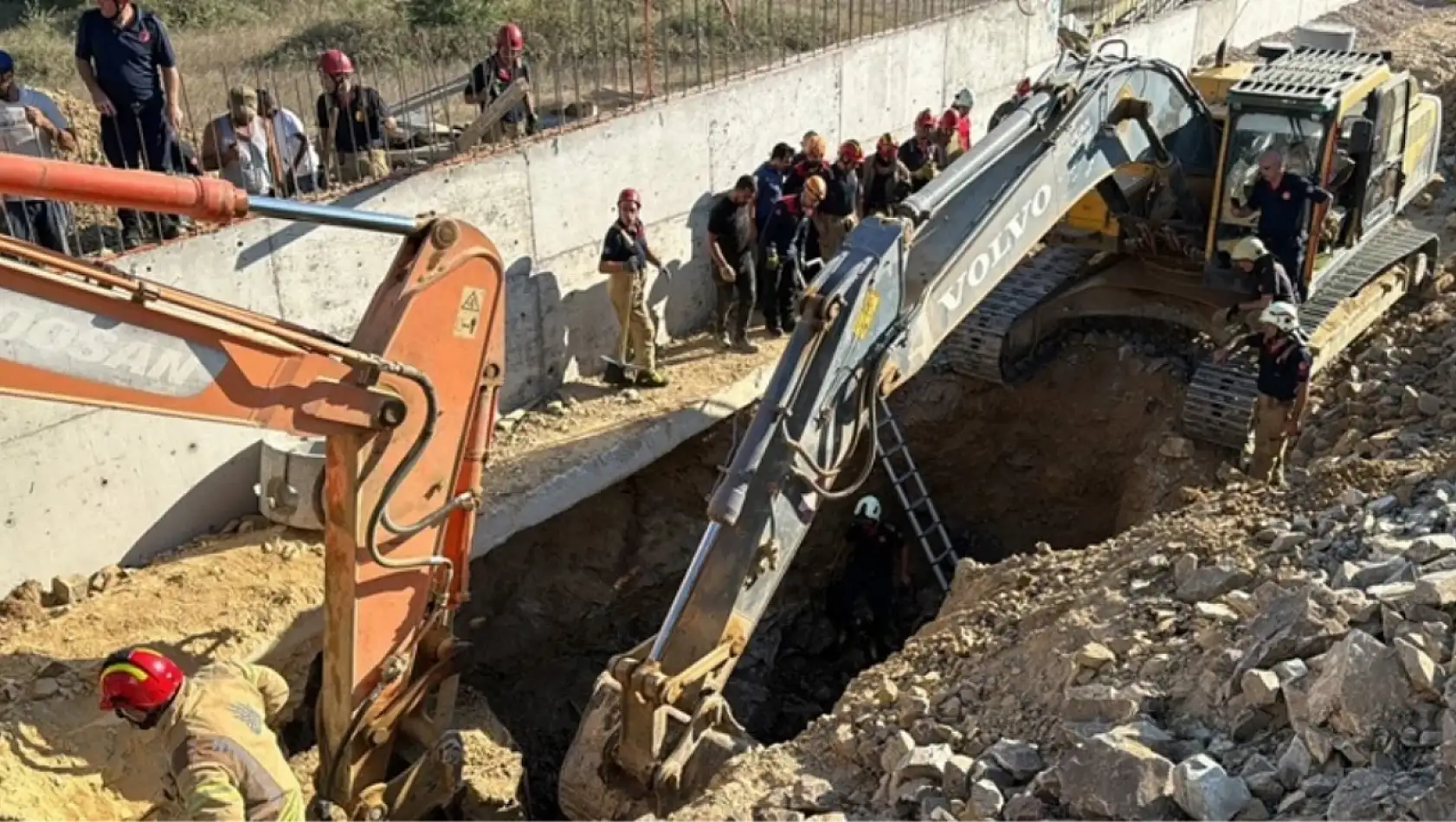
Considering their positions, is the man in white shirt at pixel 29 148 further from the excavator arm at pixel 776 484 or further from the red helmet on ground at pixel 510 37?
the excavator arm at pixel 776 484

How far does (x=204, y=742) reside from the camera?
5309 millimetres

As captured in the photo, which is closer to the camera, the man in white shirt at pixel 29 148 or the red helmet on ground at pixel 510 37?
the man in white shirt at pixel 29 148

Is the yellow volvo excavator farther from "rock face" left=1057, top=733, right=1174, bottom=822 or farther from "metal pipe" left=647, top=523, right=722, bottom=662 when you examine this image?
"rock face" left=1057, top=733, right=1174, bottom=822

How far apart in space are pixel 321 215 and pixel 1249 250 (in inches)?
245

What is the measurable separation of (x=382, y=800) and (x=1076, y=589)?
359 cm

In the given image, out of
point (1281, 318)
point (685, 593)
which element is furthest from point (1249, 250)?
point (685, 593)

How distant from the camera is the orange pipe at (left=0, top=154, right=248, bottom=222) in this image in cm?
450

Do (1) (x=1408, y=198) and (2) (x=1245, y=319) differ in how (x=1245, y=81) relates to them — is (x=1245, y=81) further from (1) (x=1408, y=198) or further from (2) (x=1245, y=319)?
(1) (x=1408, y=198)

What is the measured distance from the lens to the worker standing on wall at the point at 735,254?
36.3ft

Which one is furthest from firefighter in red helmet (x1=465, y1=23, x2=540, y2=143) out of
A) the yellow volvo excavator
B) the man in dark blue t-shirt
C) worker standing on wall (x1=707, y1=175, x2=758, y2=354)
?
the yellow volvo excavator

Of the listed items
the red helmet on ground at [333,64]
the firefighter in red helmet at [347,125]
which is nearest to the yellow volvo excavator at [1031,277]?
the firefighter in red helmet at [347,125]

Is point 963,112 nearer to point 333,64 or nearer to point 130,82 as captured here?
point 333,64

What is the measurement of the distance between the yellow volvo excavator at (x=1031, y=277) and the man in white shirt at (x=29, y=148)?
4.38 m

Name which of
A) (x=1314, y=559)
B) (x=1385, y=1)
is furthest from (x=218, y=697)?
(x=1385, y=1)
